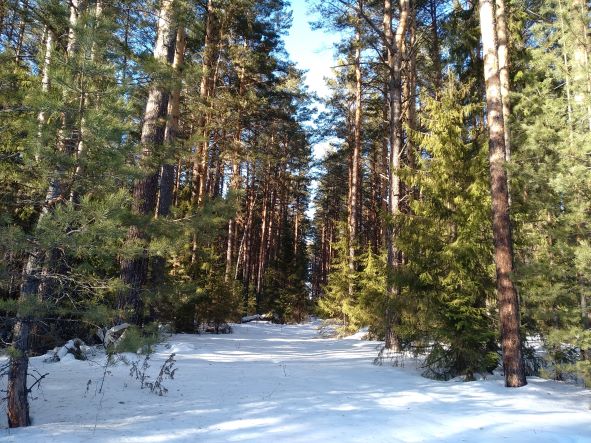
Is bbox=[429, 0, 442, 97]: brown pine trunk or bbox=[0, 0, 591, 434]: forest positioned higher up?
bbox=[429, 0, 442, 97]: brown pine trunk

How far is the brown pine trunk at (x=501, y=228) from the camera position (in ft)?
23.1

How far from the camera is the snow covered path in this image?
4.30m

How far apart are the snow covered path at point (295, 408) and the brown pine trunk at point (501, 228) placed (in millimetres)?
489

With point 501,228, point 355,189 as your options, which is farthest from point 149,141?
point 355,189

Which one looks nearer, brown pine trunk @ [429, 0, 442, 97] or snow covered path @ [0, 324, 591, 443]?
snow covered path @ [0, 324, 591, 443]

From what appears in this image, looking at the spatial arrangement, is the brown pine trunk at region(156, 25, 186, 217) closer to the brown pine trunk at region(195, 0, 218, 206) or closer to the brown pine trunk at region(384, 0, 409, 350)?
the brown pine trunk at region(195, 0, 218, 206)

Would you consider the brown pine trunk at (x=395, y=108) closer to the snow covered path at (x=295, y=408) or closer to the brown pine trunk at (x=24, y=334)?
the snow covered path at (x=295, y=408)

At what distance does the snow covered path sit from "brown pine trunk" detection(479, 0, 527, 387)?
489 millimetres

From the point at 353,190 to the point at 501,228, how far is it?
36.2 ft

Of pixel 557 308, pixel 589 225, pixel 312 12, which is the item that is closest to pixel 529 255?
pixel 557 308

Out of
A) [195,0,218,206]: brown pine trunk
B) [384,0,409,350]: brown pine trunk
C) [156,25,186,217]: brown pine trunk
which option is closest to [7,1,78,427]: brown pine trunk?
[156,25,186,217]: brown pine trunk

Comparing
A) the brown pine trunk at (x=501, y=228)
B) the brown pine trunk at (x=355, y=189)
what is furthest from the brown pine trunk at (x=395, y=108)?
the brown pine trunk at (x=501, y=228)

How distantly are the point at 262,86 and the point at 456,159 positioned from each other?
13114 mm

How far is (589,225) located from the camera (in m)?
5.82
